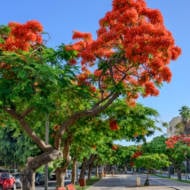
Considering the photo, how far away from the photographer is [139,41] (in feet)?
49.3

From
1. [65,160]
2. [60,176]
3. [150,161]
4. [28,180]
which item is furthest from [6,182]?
[28,180]

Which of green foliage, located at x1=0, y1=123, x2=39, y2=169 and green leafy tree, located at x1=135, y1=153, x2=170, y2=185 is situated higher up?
green foliage, located at x1=0, y1=123, x2=39, y2=169

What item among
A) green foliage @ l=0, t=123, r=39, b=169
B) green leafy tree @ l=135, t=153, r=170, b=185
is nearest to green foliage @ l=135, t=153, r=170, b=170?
green leafy tree @ l=135, t=153, r=170, b=185

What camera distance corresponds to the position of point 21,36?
1639 centimetres

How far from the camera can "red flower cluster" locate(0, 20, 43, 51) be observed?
16141 millimetres

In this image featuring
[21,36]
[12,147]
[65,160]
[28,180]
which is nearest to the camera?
[28,180]

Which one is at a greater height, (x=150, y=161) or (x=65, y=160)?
(x=150, y=161)

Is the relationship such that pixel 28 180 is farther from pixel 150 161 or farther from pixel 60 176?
pixel 150 161

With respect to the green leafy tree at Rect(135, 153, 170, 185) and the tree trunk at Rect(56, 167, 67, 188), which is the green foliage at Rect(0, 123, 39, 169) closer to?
the green leafy tree at Rect(135, 153, 170, 185)

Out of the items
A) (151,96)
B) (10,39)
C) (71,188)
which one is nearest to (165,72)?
(151,96)

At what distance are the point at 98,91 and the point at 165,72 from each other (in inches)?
124

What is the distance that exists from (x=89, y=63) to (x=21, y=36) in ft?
8.20

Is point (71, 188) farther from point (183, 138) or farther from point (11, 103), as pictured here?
point (183, 138)

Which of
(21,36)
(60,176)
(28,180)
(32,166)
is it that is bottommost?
(28,180)
